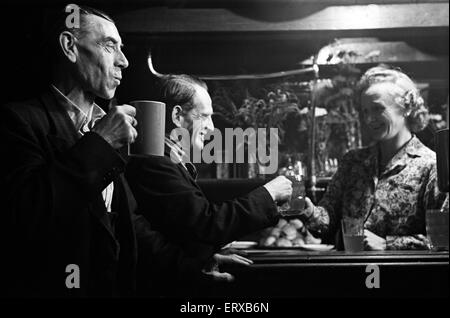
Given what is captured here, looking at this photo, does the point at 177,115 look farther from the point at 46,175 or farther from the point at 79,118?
the point at 46,175

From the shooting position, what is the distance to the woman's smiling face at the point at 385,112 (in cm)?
181

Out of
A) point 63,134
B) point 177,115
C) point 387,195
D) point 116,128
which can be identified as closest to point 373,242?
point 387,195

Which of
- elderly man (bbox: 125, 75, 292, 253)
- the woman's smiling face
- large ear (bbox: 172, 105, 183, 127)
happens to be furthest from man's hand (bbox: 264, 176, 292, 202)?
the woman's smiling face

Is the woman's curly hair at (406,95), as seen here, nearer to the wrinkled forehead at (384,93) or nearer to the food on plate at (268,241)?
the wrinkled forehead at (384,93)

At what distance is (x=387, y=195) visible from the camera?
1.71 metres

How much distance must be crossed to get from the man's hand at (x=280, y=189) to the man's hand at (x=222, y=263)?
0.60 feet

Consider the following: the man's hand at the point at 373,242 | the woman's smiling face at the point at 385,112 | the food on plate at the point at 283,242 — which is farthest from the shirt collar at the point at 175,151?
the woman's smiling face at the point at 385,112

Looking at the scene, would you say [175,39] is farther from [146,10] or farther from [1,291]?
[1,291]

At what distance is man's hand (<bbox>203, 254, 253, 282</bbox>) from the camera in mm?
1404

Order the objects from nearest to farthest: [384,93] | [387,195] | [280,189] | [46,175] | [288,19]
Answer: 1. [46,175]
2. [280,189]
3. [387,195]
4. [384,93]
5. [288,19]

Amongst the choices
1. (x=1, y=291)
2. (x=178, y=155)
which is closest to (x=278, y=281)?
(x=178, y=155)

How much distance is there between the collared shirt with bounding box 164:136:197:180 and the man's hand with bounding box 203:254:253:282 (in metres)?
0.25

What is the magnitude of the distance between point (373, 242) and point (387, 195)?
0.64 feet
